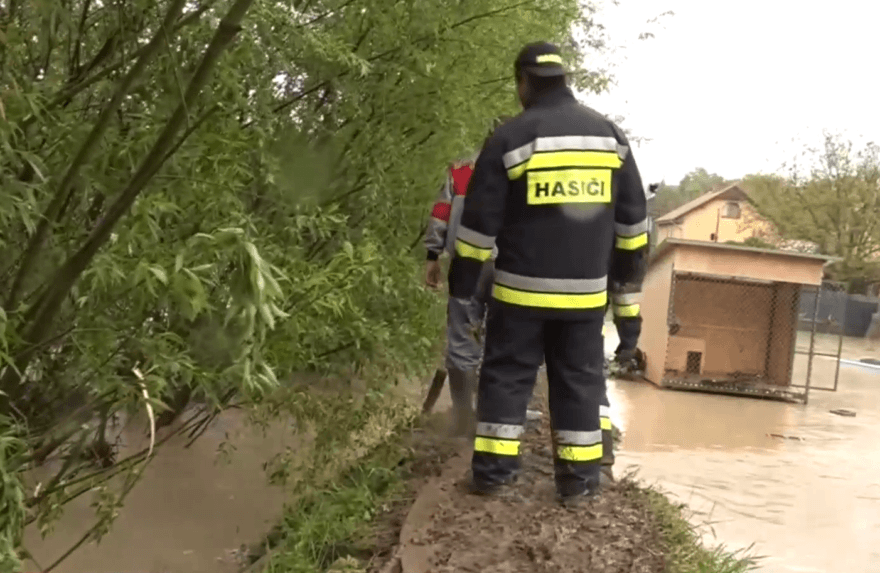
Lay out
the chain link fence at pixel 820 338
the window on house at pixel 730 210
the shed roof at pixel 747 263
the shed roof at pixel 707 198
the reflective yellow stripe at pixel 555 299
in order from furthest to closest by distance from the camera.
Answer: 1. the window on house at pixel 730 210
2. the shed roof at pixel 707 198
3. the chain link fence at pixel 820 338
4. the shed roof at pixel 747 263
5. the reflective yellow stripe at pixel 555 299

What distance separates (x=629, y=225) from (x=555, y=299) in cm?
50

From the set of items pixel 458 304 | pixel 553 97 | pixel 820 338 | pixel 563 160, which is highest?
pixel 553 97

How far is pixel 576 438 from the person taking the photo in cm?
399

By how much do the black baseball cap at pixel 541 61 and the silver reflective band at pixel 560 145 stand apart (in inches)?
13.7

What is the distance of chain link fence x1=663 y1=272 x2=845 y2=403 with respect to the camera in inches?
472

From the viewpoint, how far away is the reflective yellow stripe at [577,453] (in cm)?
397

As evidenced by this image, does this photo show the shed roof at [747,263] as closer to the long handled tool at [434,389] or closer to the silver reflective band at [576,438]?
the long handled tool at [434,389]

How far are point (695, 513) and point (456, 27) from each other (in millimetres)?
2903

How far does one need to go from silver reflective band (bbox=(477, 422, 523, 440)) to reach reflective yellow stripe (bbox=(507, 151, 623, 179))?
1057 mm

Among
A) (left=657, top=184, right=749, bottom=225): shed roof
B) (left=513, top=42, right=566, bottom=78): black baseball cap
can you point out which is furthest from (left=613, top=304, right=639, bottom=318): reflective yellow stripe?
(left=657, top=184, right=749, bottom=225): shed roof

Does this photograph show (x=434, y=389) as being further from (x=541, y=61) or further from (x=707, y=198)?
(x=707, y=198)

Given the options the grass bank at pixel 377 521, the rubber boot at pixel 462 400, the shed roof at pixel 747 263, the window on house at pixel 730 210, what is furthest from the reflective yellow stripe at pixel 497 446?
the window on house at pixel 730 210

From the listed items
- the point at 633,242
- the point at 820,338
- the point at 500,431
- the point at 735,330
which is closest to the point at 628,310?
the point at 633,242

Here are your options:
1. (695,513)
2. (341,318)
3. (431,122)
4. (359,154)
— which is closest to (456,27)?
(431,122)
